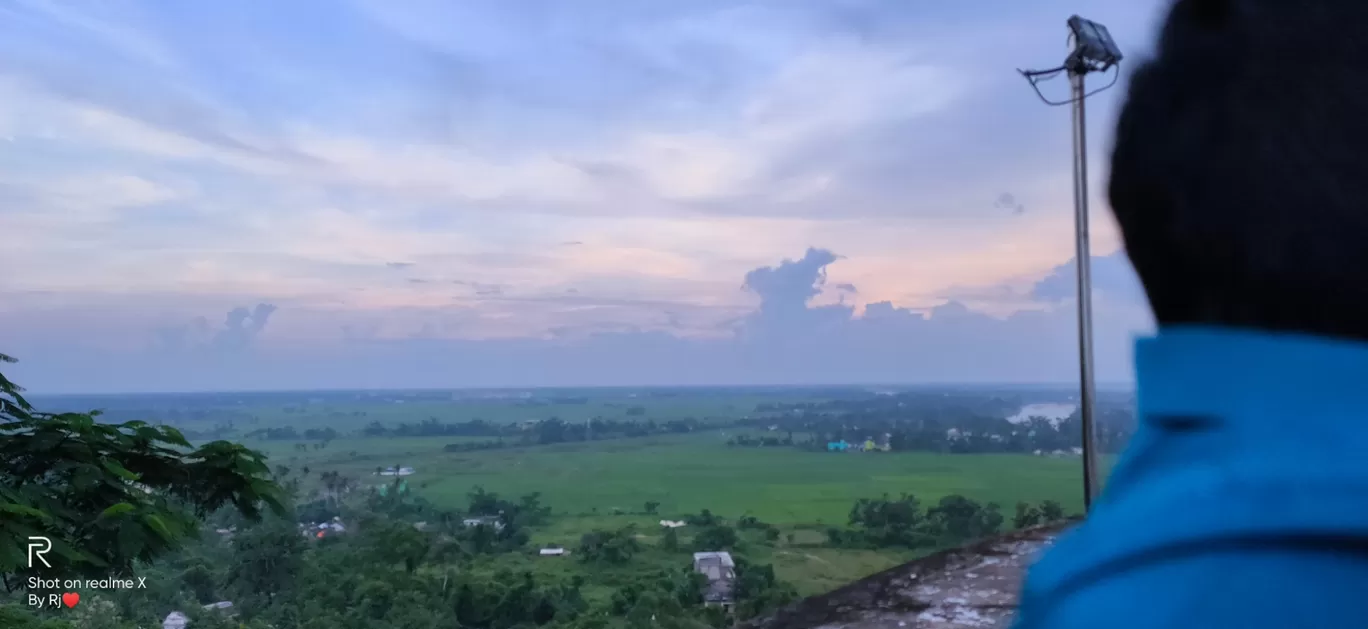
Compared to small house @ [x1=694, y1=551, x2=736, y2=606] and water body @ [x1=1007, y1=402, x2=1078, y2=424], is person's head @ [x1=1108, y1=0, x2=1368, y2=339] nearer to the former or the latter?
water body @ [x1=1007, y1=402, x2=1078, y2=424]

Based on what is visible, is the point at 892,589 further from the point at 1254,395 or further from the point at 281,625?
the point at 281,625

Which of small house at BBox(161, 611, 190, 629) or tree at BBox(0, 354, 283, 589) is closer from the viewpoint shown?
tree at BBox(0, 354, 283, 589)

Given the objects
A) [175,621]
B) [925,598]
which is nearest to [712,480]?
[175,621]

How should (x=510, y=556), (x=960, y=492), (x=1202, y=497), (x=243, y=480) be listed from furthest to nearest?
1. (x=510, y=556)
2. (x=960, y=492)
3. (x=243, y=480)
4. (x=1202, y=497)

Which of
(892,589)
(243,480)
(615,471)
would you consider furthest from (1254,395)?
(615,471)

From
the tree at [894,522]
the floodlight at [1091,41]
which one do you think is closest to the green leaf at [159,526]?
the floodlight at [1091,41]

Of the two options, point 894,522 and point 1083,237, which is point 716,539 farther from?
point 1083,237

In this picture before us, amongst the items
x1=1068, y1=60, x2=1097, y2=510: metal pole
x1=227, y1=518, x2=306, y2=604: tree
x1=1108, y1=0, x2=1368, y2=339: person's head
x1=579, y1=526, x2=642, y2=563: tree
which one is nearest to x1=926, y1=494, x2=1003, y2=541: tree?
x1=1068, y1=60, x2=1097, y2=510: metal pole
